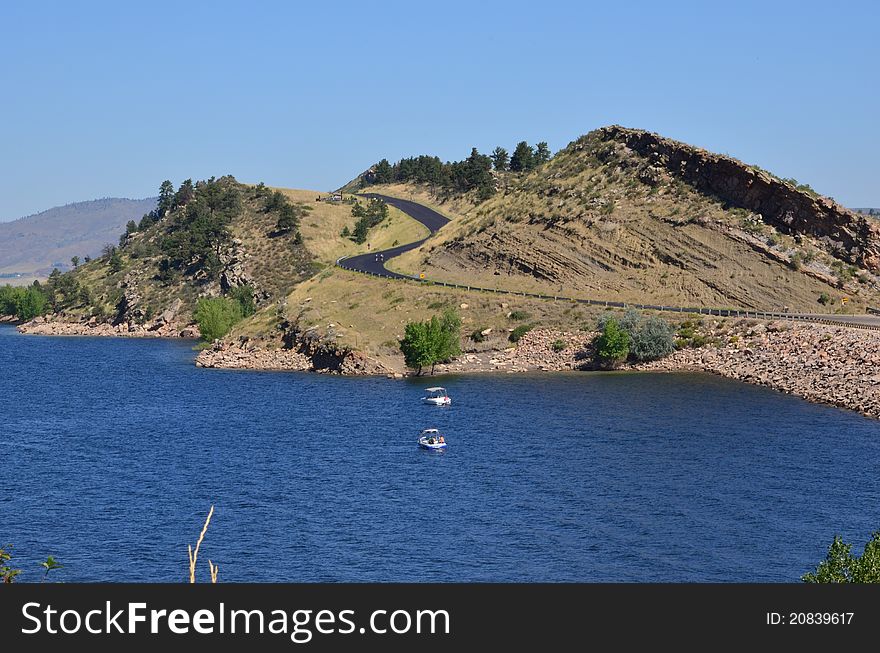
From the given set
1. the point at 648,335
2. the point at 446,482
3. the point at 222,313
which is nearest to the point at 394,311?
the point at 222,313

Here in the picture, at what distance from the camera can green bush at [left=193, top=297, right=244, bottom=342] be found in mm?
148000

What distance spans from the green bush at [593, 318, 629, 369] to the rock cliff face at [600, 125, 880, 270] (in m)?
27.5

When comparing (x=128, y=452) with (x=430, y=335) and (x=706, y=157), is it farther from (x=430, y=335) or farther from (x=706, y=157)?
(x=706, y=157)

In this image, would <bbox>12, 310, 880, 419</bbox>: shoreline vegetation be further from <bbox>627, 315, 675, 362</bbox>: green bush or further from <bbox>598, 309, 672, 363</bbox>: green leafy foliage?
<bbox>627, 315, 675, 362</bbox>: green bush

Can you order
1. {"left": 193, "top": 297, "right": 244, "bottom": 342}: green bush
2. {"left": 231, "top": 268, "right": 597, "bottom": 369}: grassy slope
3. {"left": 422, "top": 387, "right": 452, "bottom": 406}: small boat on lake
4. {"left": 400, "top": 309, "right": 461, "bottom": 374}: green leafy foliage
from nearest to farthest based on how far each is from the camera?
{"left": 422, "top": 387, "right": 452, "bottom": 406}: small boat on lake, {"left": 400, "top": 309, "right": 461, "bottom": 374}: green leafy foliage, {"left": 231, "top": 268, "right": 597, "bottom": 369}: grassy slope, {"left": 193, "top": 297, "right": 244, "bottom": 342}: green bush

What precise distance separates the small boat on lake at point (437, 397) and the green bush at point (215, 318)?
2057 inches

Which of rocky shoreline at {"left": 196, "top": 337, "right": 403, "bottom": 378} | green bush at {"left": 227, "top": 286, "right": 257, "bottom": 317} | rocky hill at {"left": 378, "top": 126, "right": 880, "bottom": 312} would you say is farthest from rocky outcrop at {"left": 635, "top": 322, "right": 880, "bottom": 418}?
green bush at {"left": 227, "top": 286, "right": 257, "bottom": 317}

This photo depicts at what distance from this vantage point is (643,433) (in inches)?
3204

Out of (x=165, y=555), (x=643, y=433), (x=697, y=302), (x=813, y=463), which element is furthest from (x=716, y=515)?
(x=697, y=302)

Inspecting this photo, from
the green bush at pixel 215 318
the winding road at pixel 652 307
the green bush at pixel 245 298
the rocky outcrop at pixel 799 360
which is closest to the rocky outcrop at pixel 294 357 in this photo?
the green bush at pixel 215 318

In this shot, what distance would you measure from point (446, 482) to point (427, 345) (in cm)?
4889

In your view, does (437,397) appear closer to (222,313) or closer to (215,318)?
(215,318)

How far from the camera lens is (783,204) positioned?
430 ft

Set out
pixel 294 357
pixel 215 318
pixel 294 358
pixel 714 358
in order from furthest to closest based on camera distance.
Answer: pixel 215 318 < pixel 294 357 < pixel 294 358 < pixel 714 358
